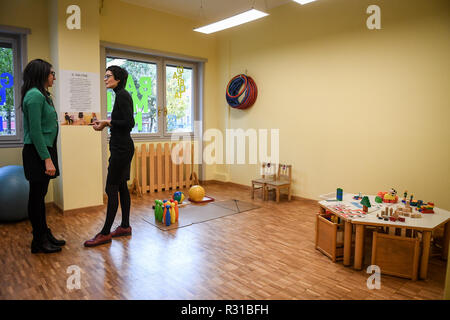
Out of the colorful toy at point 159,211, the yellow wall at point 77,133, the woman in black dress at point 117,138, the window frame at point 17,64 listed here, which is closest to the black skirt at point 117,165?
the woman in black dress at point 117,138

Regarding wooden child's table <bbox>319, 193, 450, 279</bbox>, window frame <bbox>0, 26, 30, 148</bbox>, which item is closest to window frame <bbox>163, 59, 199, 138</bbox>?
window frame <bbox>0, 26, 30, 148</bbox>

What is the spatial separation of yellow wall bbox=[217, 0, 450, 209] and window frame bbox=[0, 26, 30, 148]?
3381mm

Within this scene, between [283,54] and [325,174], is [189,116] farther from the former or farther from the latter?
[325,174]

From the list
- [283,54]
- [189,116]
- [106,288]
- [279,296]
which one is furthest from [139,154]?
[279,296]

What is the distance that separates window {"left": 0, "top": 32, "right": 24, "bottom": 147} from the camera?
415 centimetres

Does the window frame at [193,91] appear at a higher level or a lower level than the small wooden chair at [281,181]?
higher

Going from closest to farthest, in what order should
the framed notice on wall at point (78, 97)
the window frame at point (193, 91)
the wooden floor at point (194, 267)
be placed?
1. the wooden floor at point (194, 267)
2. the framed notice on wall at point (78, 97)
3. the window frame at point (193, 91)

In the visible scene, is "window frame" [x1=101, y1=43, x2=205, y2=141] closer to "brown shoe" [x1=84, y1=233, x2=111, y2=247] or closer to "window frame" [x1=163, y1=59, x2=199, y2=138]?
"window frame" [x1=163, y1=59, x2=199, y2=138]

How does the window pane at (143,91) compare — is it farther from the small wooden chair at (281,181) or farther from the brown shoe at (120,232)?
the brown shoe at (120,232)

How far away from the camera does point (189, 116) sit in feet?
20.4

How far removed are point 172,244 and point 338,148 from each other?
106 inches

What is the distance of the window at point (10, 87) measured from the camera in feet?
13.6

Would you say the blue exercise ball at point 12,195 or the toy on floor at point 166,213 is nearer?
the blue exercise ball at point 12,195

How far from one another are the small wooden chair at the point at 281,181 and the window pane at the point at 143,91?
2.30 meters
